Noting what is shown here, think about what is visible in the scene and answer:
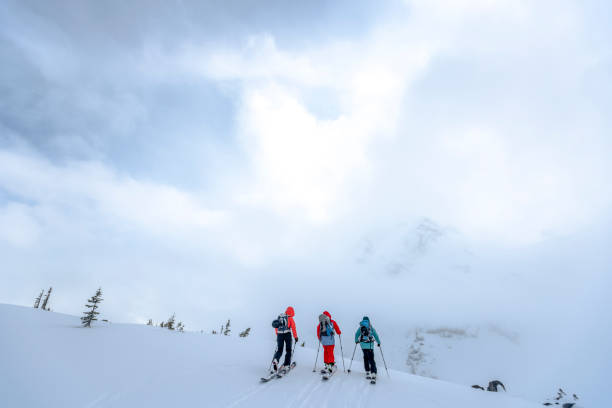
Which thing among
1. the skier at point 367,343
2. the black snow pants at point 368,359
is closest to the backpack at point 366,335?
the skier at point 367,343

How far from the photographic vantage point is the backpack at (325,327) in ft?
40.8

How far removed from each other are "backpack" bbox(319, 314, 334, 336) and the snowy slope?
1627mm

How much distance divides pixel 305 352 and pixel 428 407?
9.72 m

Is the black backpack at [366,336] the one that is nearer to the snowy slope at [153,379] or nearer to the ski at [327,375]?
the snowy slope at [153,379]

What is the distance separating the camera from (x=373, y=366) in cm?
1181

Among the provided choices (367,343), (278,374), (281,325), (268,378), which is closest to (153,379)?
(268,378)

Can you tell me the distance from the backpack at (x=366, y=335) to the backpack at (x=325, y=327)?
1.28 metres

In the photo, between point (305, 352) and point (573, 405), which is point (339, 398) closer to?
point (305, 352)

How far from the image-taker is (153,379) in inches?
368

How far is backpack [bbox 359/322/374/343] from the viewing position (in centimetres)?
1219

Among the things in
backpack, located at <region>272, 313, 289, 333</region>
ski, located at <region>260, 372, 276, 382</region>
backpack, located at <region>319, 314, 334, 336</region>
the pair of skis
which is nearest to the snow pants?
backpack, located at <region>319, 314, 334, 336</region>

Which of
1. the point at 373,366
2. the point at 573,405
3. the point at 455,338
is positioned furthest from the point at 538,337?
the point at 373,366

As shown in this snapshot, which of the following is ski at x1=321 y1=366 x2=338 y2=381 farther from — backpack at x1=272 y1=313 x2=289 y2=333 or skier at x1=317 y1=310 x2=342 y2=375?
backpack at x1=272 y1=313 x2=289 y2=333

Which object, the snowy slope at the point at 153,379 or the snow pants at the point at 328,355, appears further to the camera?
the snow pants at the point at 328,355
